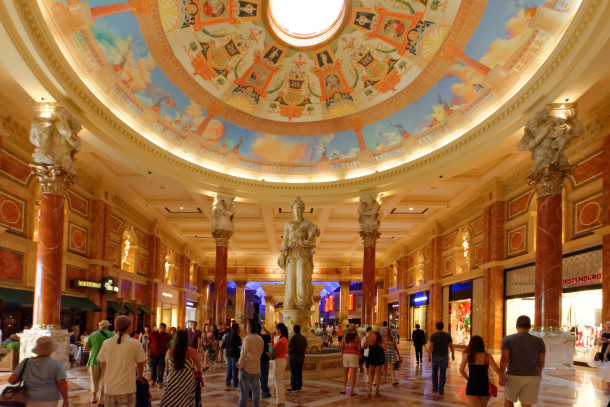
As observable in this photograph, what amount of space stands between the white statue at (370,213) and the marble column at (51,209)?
34.4ft

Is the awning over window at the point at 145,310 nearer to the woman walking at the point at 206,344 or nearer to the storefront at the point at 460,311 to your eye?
the woman walking at the point at 206,344

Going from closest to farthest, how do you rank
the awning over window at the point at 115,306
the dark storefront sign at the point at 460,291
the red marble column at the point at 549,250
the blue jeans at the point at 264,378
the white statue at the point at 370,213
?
the blue jeans at the point at 264,378, the red marble column at the point at 549,250, the white statue at the point at 370,213, the awning over window at the point at 115,306, the dark storefront sign at the point at 460,291

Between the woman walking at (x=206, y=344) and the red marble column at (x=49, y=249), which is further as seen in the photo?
the woman walking at (x=206, y=344)

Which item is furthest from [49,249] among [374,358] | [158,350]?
[374,358]

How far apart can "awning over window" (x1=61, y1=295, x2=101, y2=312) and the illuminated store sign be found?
0.48 metres

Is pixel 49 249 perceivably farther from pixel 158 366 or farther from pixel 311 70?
pixel 311 70

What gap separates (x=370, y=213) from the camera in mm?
17875

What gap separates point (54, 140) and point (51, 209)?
5.24ft

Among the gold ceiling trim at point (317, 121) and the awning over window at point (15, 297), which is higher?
the gold ceiling trim at point (317, 121)

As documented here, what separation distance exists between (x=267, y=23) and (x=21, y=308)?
11.6m

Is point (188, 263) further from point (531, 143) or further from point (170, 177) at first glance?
point (531, 143)

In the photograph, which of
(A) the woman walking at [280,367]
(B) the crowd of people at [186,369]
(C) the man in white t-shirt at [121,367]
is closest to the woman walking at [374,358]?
(B) the crowd of people at [186,369]

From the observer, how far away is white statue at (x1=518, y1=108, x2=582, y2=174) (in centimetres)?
1034

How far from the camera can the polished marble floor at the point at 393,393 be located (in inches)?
303
